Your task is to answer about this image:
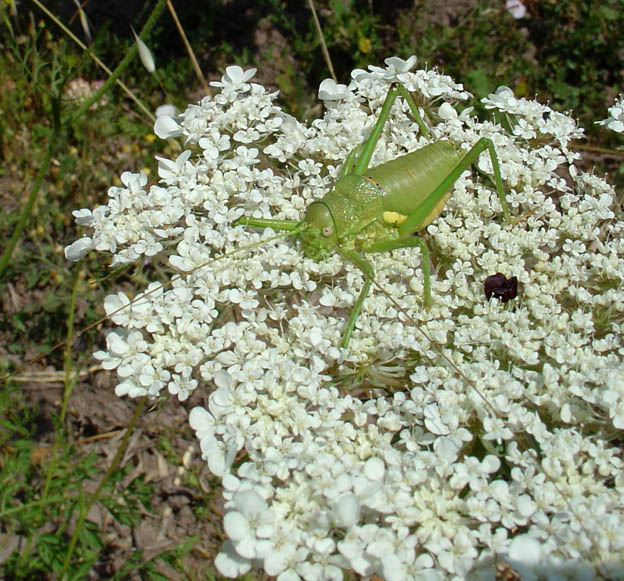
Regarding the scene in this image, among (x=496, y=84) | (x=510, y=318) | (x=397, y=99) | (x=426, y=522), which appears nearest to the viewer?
(x=426, y=522)

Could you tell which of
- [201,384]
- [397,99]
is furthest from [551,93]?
[201,384]

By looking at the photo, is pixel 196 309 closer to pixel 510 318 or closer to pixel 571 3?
pixel 510 318

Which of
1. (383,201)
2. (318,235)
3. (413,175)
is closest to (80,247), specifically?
(318,235)

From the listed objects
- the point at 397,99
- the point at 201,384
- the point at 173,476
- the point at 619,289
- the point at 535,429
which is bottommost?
the point at 173,476

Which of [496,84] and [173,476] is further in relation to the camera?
[496,84]

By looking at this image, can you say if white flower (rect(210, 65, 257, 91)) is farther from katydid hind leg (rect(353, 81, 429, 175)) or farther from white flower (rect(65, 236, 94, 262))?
white flower (rect(65, 236, 94, 262))

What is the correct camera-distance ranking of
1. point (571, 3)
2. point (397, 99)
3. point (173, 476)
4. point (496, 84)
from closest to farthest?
point (397, 99) < point (173, 476) < point (496, 84) < point (571, 3)

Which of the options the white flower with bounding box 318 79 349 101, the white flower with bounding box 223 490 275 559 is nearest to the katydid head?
the white flower with bounding box 318 79 349 101

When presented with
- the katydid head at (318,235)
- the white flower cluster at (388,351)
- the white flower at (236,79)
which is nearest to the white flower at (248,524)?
the white flower cluster at (388,351)
